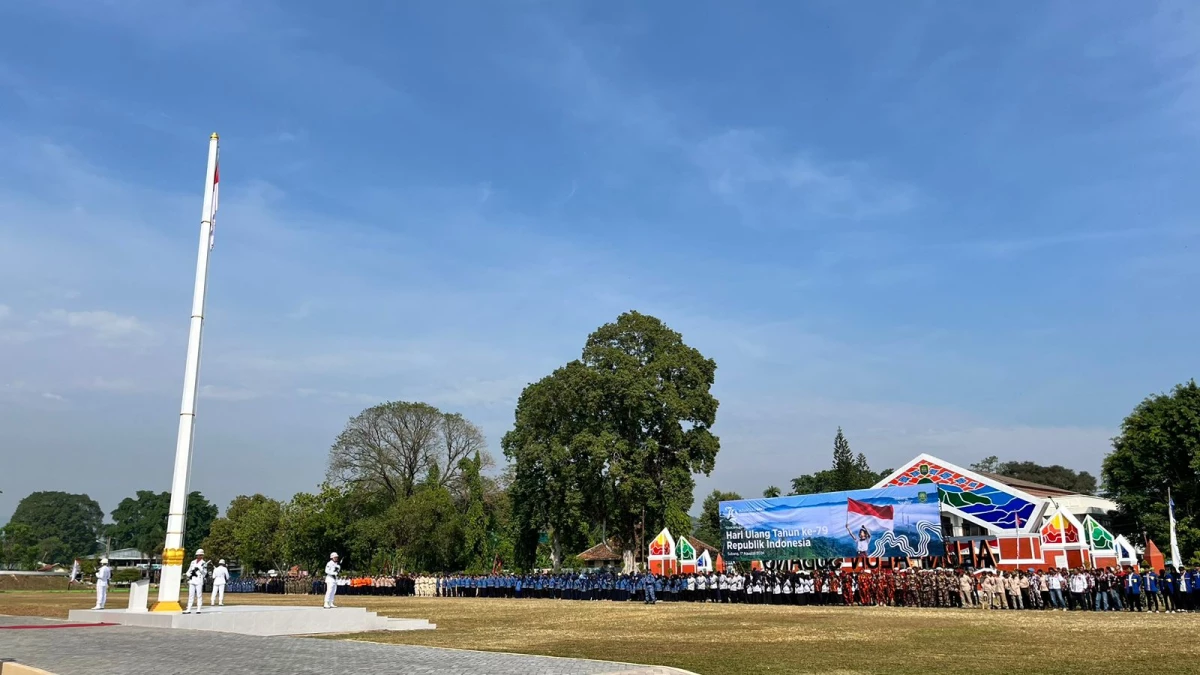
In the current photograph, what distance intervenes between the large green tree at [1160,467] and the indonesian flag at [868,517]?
68.3 feet

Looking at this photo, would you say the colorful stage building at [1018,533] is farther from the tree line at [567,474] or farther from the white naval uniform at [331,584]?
the white naval uniform at [331,584]

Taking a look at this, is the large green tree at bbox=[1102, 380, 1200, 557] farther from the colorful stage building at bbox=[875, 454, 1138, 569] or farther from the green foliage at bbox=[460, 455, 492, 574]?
the green foliage at bbox=[460, 455, 492, 574]

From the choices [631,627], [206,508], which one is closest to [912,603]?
[631,627]

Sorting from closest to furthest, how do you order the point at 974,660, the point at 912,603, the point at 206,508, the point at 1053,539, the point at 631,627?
the point at 974,660, the point at 631,627, the point at 912,603, the point at 1053,539, the point at 206,508

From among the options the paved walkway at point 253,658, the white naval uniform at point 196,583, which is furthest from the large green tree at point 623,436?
the paved walkway at point 253,658

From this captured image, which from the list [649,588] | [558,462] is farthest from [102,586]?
[558,462]

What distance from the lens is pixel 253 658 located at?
11336 millimetres

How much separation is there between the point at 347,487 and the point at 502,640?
43.0 meters

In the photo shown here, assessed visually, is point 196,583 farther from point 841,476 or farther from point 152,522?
point 152,522

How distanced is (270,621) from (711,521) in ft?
229

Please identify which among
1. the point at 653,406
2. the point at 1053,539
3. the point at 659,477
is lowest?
the point at 1053,539

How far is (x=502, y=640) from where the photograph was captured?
16.0 metres

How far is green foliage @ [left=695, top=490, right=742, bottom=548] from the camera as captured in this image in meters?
82.9

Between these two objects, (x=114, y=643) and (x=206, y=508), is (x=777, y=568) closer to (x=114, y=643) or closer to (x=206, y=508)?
(x=114, y=643)
